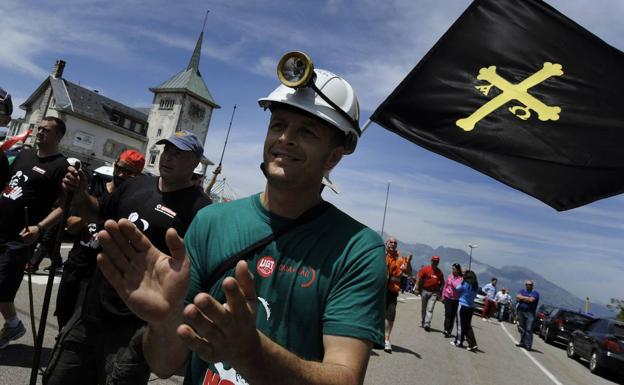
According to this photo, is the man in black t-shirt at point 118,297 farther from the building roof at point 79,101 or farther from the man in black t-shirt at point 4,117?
the building roof at point 79,101

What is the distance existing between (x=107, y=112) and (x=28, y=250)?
63134 millimetres

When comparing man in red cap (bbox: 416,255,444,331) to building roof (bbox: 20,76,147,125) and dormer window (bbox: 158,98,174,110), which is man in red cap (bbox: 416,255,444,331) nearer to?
building roof (bbox: 20,76,147,125)

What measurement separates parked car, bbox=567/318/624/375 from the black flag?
12.1 m

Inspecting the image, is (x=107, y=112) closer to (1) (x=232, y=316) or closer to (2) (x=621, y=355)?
(2) (x=621, y=355)

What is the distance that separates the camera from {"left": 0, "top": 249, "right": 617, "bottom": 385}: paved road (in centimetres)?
496

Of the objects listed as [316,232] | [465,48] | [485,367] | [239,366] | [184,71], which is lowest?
[485,367]

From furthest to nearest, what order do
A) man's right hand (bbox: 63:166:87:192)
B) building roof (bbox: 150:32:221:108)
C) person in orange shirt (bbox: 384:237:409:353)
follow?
building roof (bbox: 150:32:221:108)
person in orange shirt (bbox: 384:237:409:353)
man's right hand (bbox: 63:166:87:192)

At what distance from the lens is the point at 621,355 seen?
1191 cm

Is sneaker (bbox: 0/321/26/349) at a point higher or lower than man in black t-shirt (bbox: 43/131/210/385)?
lower

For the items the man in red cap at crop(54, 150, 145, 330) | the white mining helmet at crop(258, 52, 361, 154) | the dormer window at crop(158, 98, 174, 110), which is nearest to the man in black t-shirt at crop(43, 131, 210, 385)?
the man in red cap at crop(54, 150, 145, 330)

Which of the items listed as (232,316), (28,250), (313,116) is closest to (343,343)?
(232,316)

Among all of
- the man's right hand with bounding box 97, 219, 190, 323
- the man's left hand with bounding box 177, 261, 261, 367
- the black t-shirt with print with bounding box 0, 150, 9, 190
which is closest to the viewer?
the man's left hand with bounding box 177, 261, 261, 367

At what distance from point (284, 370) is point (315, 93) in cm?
114

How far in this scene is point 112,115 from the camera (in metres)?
62.7
